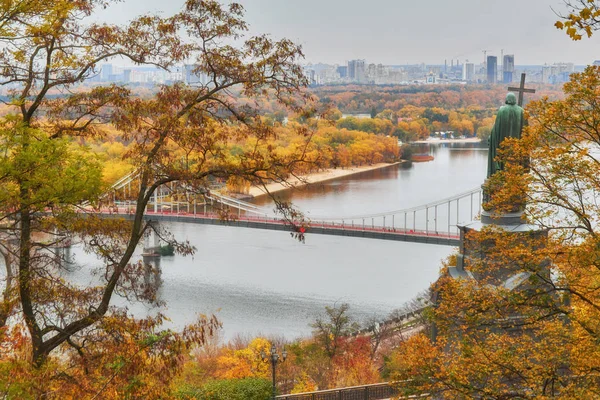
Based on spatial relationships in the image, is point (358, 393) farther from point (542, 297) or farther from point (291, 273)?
point (291, 273)

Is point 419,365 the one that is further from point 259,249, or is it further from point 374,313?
point 259,249

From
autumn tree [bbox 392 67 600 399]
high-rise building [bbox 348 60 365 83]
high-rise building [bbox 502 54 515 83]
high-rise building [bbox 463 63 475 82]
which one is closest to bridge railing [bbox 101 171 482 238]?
autumn tree [bbox 392 67 600 399]

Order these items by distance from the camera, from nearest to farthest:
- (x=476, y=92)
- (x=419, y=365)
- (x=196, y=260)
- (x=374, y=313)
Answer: (x=419, y=365) → (x=374, y=313) → (x=196, y=260) → (x=476, y=92)

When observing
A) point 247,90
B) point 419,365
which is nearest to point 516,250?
point 419,365

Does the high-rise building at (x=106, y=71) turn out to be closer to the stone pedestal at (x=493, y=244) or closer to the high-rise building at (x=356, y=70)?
the high-rise building at (x=356, y=70)


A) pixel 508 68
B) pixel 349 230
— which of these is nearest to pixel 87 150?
pixel 349 230

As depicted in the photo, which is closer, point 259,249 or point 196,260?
point 196,260
